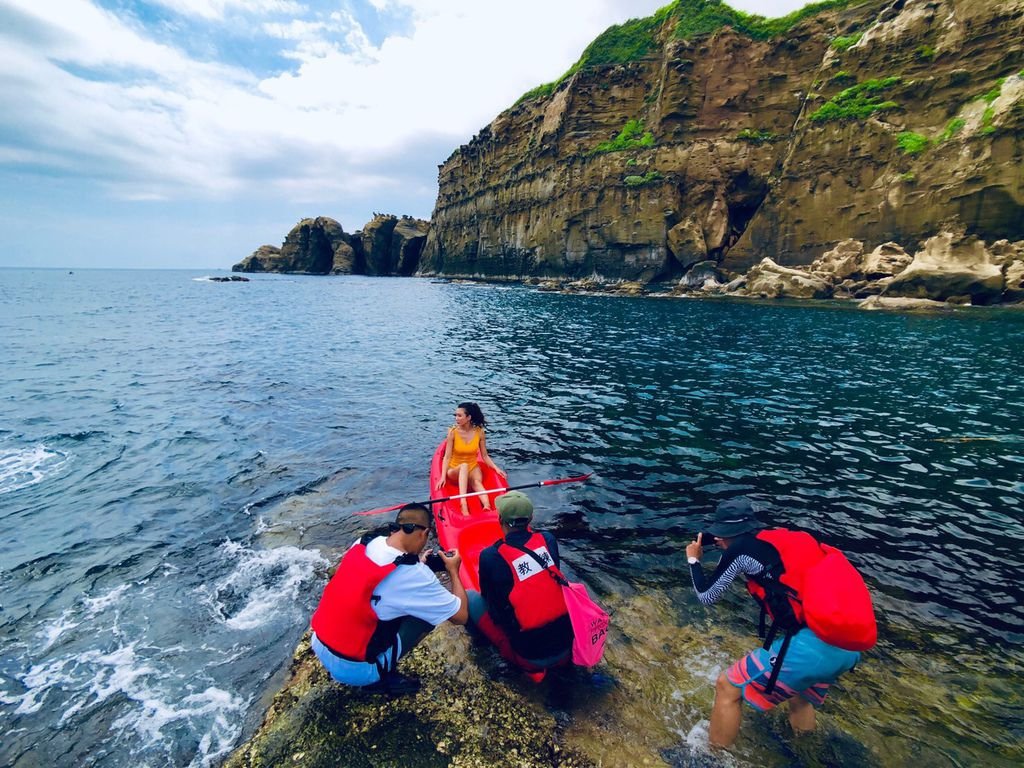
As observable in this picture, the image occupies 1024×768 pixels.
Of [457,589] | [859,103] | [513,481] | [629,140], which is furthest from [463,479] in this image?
[629,140]

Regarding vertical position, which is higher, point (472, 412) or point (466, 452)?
point (472, 412)

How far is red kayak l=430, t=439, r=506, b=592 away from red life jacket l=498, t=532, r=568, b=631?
1246mm

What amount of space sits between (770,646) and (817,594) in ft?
2.14

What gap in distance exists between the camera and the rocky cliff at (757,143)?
36.1 m

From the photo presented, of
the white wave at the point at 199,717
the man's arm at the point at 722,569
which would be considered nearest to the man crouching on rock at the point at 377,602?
the white wave at the point at 199,717

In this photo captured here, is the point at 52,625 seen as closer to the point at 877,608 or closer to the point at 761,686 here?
the point at 761,686

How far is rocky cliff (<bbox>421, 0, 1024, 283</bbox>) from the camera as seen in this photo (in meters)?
36.1

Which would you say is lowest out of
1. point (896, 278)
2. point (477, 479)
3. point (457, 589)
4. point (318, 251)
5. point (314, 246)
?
point (477, 479)

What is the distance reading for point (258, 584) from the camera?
6762mm

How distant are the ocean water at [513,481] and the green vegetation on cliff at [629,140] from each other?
4837 cm

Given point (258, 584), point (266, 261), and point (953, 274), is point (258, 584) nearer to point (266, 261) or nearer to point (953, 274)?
point (953, 274)

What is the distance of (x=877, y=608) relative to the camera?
589 centimetres

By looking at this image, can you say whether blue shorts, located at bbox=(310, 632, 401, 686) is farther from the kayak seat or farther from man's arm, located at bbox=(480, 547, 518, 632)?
the kayak seat

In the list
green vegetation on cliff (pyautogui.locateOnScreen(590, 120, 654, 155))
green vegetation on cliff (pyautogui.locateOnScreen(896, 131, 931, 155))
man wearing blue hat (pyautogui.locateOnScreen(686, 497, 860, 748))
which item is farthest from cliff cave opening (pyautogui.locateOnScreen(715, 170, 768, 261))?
man wearing blue hat (pyautogui.locateOnScreen(686, 497, 860, 748))
